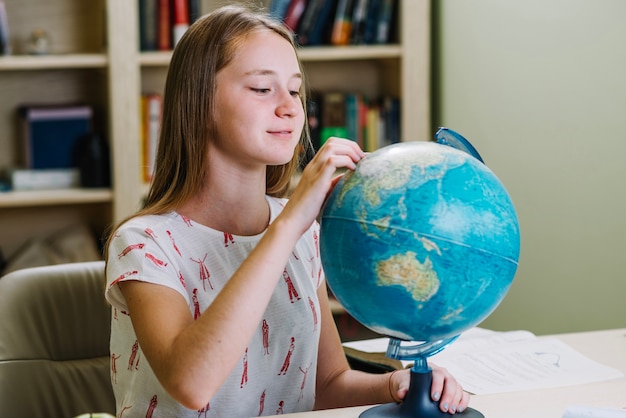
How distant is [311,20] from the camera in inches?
135

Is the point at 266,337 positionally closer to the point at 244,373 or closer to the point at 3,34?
the point at 244,373

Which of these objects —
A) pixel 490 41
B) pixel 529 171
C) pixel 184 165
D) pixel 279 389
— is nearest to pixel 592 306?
pixel 529 171

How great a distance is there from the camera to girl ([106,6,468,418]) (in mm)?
1437

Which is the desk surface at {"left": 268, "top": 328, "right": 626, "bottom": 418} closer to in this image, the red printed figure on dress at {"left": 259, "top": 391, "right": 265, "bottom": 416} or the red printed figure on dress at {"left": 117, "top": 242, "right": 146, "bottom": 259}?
the red printed figure on dress at {"left": 259, "top": 391, "right": 265, "bottom": 416}

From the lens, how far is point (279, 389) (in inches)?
63.7

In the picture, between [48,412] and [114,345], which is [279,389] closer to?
[114,345]

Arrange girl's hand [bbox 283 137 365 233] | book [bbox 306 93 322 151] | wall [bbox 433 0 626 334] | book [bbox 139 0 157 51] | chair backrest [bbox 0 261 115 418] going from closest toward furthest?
girl's hand [bbox 283 137 365 233] < chair backrest [bbox 0 261 115 418] < wall [bbox 433 0 626 334] < book [bbox 139 0 157 51] < book [bbox 306 93 322 151]

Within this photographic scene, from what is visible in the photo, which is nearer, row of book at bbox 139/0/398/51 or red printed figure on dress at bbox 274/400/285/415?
red printed figure on dress at bbox 274/400/285/415

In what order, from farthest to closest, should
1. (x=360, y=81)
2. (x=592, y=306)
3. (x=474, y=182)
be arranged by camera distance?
(x=360, y=81), (x=592, y=306), (x=474, y=182)

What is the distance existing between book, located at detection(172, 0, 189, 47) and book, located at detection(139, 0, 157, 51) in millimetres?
70

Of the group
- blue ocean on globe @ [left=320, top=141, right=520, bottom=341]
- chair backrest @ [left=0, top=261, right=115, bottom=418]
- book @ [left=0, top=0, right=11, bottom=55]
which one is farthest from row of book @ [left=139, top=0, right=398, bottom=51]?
blue ocean on globe @ [left=320, top=141, right=520, bottom=341]

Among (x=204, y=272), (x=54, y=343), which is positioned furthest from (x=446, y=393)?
(x=54, y=343)

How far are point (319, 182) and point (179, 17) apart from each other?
217cm

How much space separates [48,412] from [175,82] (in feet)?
2.45
